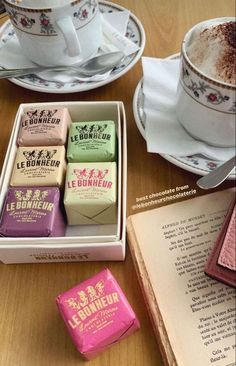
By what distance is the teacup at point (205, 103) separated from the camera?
397 mm

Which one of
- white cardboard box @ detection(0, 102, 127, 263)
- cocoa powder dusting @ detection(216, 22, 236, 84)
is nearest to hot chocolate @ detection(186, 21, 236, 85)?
cocoa powder dusting @ detection(216, 22, 236, 84)

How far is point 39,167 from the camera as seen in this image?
1.47 feet

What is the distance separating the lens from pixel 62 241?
39cm

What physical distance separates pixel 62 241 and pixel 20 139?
15 cm

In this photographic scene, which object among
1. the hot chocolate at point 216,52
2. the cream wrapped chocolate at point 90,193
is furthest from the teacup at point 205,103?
the cream wrapped chocolate at point 90,193

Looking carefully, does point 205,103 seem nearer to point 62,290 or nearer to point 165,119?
point 165,119

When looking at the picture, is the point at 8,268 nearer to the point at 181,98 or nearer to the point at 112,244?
the point at 112,244

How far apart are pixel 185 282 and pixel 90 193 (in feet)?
0.45

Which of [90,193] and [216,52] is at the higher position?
[216,52]

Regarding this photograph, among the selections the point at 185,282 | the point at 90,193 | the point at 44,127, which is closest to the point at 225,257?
the point at 185,282

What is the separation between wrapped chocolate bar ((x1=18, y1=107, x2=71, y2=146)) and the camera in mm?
476

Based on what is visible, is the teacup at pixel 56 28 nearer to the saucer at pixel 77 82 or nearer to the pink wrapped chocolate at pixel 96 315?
the saucer at pixel 77 82

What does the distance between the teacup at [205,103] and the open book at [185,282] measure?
0.07m

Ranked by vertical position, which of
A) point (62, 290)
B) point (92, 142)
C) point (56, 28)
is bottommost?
point (62, 290)
